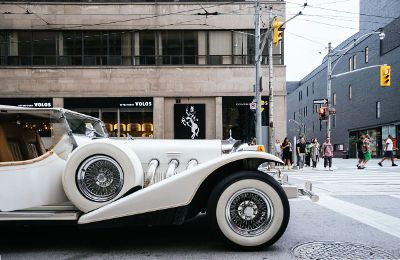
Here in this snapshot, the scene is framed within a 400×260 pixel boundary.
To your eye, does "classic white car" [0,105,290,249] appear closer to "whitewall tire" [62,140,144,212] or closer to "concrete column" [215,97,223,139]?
"whitewall tire" [62,140,144,212]

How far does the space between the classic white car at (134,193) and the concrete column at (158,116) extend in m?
19.2

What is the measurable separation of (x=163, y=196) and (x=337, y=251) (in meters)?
1.82

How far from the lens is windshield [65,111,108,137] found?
4.64m

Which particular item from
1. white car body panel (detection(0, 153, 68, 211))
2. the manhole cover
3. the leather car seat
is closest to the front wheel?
the manhole cover

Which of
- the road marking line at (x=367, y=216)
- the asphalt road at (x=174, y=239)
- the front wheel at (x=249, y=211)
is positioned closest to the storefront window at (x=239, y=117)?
→ the road marking line at (x=367, y=216)

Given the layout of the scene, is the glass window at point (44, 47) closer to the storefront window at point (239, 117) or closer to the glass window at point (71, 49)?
the glass window at point (71, 49)

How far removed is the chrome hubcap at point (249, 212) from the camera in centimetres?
377

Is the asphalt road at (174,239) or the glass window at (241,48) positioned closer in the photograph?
the asphalt road at (174,239)

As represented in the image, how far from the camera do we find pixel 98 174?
3.96 meters

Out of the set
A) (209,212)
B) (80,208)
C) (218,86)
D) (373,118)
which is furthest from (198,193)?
(373,118)

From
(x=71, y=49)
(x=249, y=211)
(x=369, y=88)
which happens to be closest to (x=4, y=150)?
(x=249, y=211)

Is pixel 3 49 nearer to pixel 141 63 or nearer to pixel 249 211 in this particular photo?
pixel 141 63

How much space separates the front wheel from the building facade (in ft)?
64.6

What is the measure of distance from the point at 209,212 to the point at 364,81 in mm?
41497
